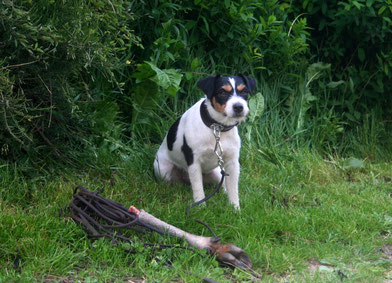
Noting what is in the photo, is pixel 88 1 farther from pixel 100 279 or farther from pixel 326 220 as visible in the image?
pixel 326 220

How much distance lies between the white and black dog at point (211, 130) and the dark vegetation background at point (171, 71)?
69 centimetres

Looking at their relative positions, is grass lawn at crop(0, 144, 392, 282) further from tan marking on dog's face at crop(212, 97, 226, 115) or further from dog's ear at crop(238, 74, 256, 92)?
dog's ear at crop(238, 74, 256, 92)

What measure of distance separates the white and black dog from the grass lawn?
222mm

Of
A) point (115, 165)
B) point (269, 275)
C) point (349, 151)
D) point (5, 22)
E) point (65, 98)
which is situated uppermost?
point (5, 22)

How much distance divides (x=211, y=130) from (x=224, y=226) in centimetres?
90

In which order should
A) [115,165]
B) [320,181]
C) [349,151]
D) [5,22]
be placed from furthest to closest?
[349,151]
[320,181]
[115,165]
[5,22]

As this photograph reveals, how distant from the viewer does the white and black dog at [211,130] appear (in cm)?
422

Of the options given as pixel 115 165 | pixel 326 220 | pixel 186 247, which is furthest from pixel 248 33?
pixel 186 247

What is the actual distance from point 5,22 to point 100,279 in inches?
74.1

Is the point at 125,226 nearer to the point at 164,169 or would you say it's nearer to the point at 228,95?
the point at 228,95

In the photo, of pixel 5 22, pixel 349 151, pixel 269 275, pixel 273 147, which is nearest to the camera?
pixel 269 275

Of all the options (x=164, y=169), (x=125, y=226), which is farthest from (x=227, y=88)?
(x=125, y=226)

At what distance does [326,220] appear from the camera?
3.96 m

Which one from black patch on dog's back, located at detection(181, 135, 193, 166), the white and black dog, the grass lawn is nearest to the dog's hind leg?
the grass lawn
